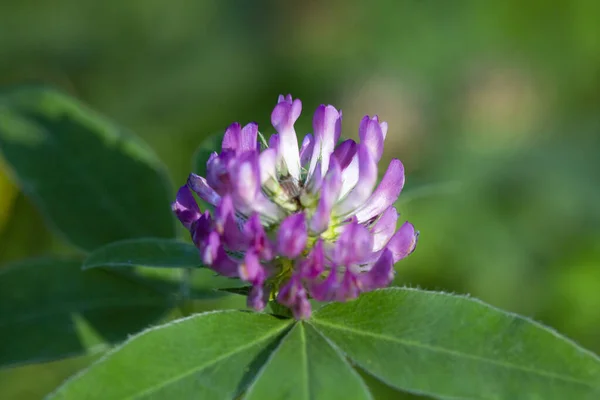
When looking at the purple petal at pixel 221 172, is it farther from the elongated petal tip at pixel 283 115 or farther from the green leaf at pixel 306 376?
the green leaf at pixel 306 376

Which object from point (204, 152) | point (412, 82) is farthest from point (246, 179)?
point (412, 82)

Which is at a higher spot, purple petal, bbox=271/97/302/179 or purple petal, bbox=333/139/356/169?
purple petal, bbox=271/97/302/179

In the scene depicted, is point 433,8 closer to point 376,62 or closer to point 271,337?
point 376,62

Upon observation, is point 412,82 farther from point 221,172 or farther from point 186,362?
point 186,362

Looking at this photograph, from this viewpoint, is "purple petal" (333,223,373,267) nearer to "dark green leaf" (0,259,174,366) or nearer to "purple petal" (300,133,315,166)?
"purple petal" (300,133,315,166)

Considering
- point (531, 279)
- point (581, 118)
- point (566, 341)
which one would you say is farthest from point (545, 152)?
point (566, 341)

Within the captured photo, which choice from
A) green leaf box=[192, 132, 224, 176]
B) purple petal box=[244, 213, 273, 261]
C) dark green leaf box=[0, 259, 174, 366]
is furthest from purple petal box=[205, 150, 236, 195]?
dark green leaf box=[0, 259, 174, 366]

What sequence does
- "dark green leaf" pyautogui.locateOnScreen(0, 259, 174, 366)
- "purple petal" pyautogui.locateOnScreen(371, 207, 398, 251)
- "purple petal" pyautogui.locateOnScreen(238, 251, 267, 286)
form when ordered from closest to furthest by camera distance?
"purple petal" pyautogui.locateOnScreen(238, 251, 267, 286)
"purple petal" pyautogui.locateOnScreen(371, 207, 398, 251)
"dark green leaf" pyautogui.locateOnScreen(0, 259, 174, 366)
